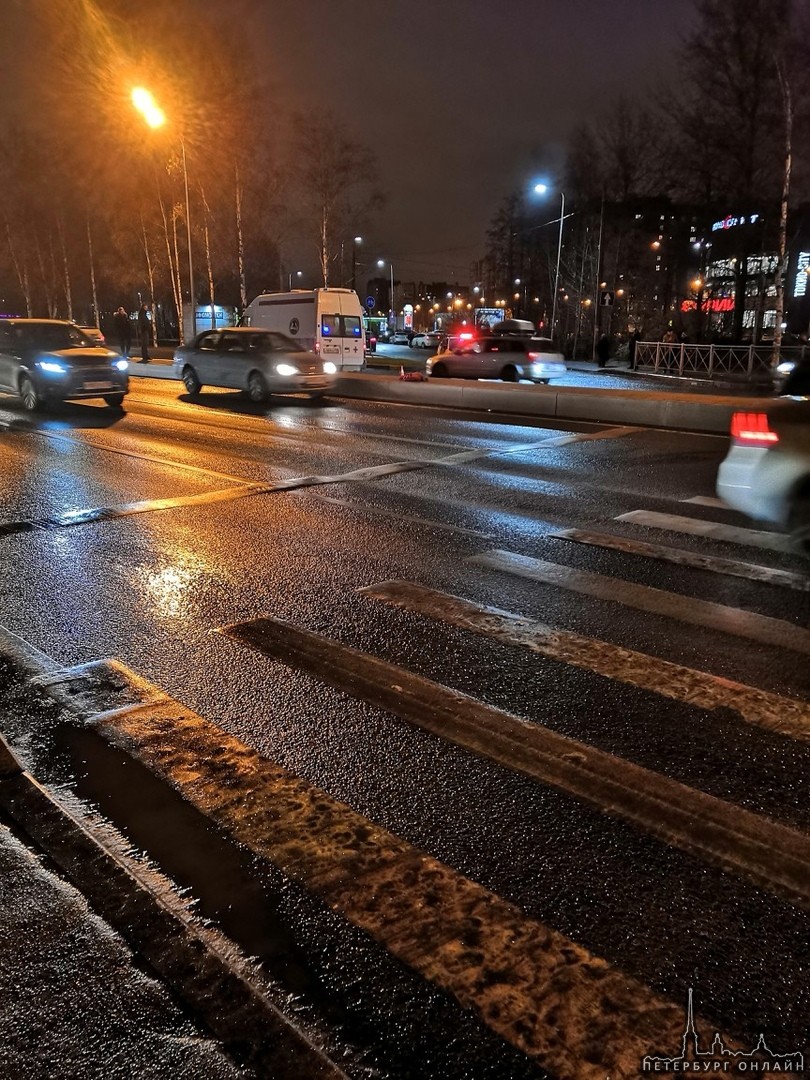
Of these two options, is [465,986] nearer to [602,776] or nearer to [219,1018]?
[219,1018]

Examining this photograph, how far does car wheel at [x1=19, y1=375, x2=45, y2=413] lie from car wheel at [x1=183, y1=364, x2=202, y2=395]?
14.3ft

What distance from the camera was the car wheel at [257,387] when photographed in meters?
18.0

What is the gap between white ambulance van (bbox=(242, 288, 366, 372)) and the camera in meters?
27.3

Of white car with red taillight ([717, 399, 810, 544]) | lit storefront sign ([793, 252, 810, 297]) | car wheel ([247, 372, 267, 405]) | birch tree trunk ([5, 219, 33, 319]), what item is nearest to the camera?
white car with red taillight ([717, 399, 810, 544])

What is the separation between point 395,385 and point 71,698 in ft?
54.2

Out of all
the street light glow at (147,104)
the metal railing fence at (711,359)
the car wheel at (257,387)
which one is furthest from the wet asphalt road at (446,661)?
the metal railing fence at (711,359)

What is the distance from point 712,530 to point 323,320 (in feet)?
72.3

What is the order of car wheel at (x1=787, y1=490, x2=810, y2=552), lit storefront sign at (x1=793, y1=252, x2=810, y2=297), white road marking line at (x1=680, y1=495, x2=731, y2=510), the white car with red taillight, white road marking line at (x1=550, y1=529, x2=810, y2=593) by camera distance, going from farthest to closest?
lit storefront sign at (x1=793, y1=252, x2=810, y2=297)
white road marking line at (x1=680, y1=495, x2=731, y2=510)
car wheel at (x1=787, y1=490, x2=810, y2=552)
the white car with red taillight
white road marking line at (x1=550, y1=529, x2=810, y2=593)

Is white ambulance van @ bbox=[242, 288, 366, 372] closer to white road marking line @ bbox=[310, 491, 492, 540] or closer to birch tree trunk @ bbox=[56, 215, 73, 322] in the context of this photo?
white road marking line @ bbox=[310, 491, 492, 540]

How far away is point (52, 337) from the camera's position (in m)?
16.6

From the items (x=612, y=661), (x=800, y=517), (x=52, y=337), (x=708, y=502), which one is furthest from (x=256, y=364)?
(x=612, y=661)

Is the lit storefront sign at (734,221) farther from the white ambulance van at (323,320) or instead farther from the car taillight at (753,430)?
the car taillight at (753,430)

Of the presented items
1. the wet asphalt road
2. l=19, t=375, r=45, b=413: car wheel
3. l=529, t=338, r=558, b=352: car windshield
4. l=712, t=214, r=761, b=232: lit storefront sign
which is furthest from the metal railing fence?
l=19, t=375, r=45, b=413: car wheel

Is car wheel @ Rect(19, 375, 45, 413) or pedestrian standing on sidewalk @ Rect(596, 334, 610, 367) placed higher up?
pedestrian standing on sidewalk @ Rect(596, 334, 610, 367)
